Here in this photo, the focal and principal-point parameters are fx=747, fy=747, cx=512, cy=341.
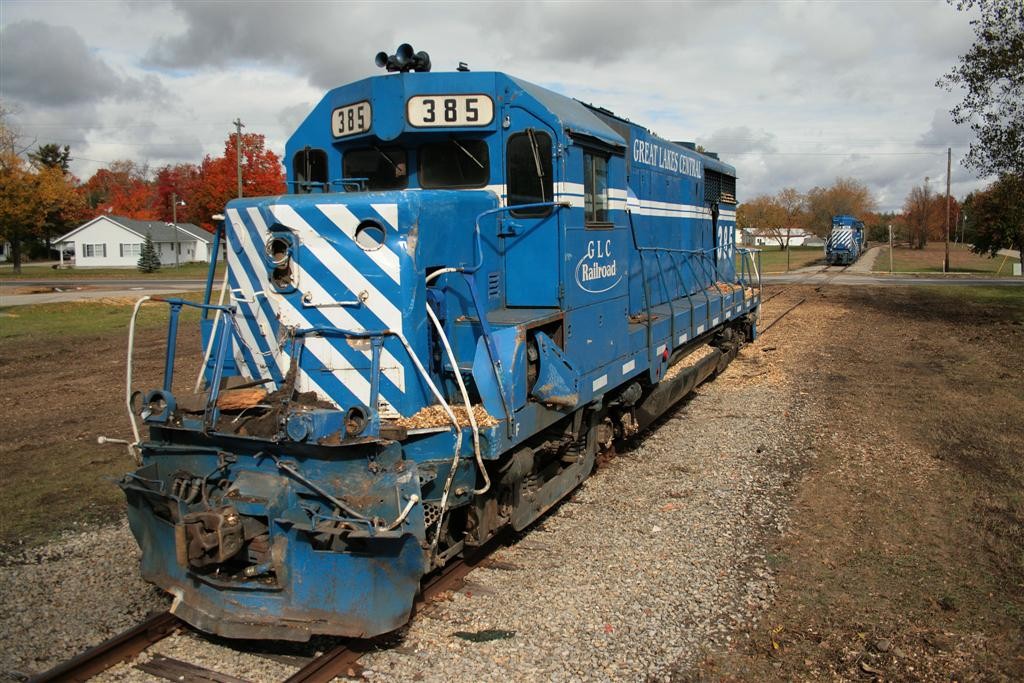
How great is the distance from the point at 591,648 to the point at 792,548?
226cm

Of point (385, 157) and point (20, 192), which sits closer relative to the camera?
point (385, 157)

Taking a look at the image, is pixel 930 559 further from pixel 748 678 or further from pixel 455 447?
pixel 455 447

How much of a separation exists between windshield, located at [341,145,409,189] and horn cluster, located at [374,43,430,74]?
1.89 ft

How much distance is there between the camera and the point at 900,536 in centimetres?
607

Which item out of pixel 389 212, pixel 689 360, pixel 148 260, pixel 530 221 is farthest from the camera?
pixel 148 260

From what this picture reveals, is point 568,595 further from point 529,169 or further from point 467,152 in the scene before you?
point 467,152

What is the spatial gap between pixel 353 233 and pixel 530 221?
1546 mm

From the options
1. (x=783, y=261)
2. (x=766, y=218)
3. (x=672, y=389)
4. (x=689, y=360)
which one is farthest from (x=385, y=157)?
(x=766, y=218)

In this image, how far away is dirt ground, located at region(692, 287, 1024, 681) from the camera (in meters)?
4.35

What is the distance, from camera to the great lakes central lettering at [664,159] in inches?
342

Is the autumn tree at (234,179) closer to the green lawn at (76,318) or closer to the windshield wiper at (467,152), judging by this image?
the green lawn at (76,318)

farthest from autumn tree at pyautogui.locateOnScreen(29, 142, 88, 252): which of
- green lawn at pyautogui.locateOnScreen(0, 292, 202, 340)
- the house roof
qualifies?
green lawn at pyautogui.locateOnScreen(0, 292, 202, 340)

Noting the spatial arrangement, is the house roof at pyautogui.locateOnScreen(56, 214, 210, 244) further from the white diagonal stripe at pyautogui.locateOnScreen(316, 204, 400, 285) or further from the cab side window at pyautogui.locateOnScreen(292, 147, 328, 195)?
the white diagonal stripe at pyautogui.locateOnScreen(316, 204, 400, 285)

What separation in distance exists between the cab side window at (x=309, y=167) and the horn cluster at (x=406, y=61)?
0.91 m
